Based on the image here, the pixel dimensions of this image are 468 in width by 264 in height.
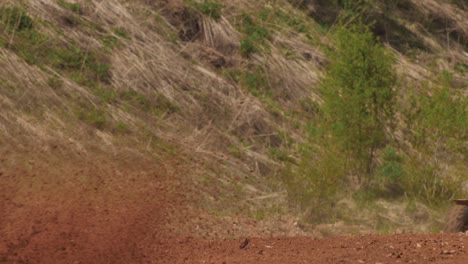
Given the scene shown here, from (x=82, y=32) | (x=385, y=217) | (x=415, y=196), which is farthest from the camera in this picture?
(x=82, y=32)

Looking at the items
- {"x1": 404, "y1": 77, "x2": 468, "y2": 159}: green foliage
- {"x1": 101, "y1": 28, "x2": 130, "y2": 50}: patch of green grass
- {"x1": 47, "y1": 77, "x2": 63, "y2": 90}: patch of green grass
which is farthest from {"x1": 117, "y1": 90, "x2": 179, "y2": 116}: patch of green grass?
{"x1": 404, "y1": 77, "x2": 468, "y2": 159}: green foliage

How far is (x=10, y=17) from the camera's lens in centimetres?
1599

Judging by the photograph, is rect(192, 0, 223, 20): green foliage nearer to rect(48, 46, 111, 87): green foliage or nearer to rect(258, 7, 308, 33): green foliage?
rect(258, 7, 308, 33): green foliage

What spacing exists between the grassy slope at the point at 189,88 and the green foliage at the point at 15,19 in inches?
1.3

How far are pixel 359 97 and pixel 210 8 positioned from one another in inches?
196

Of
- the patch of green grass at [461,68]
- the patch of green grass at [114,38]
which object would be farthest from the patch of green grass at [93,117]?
the patch of green grass at [461,68]

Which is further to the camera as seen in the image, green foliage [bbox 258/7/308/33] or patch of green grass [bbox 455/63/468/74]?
patch of green grass [bbox 455/63/468/74]

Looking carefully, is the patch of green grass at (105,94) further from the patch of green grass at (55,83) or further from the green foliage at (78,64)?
the patch of green grass at (55,83)

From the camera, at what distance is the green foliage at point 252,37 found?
18562 mm

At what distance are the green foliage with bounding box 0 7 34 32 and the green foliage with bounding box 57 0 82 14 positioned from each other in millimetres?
1032

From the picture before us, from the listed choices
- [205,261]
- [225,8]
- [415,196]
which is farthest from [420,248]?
[225,8]

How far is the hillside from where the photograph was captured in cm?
1196

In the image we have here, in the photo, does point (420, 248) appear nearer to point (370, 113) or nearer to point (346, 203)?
point (346, 203)

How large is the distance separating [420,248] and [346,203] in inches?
241
